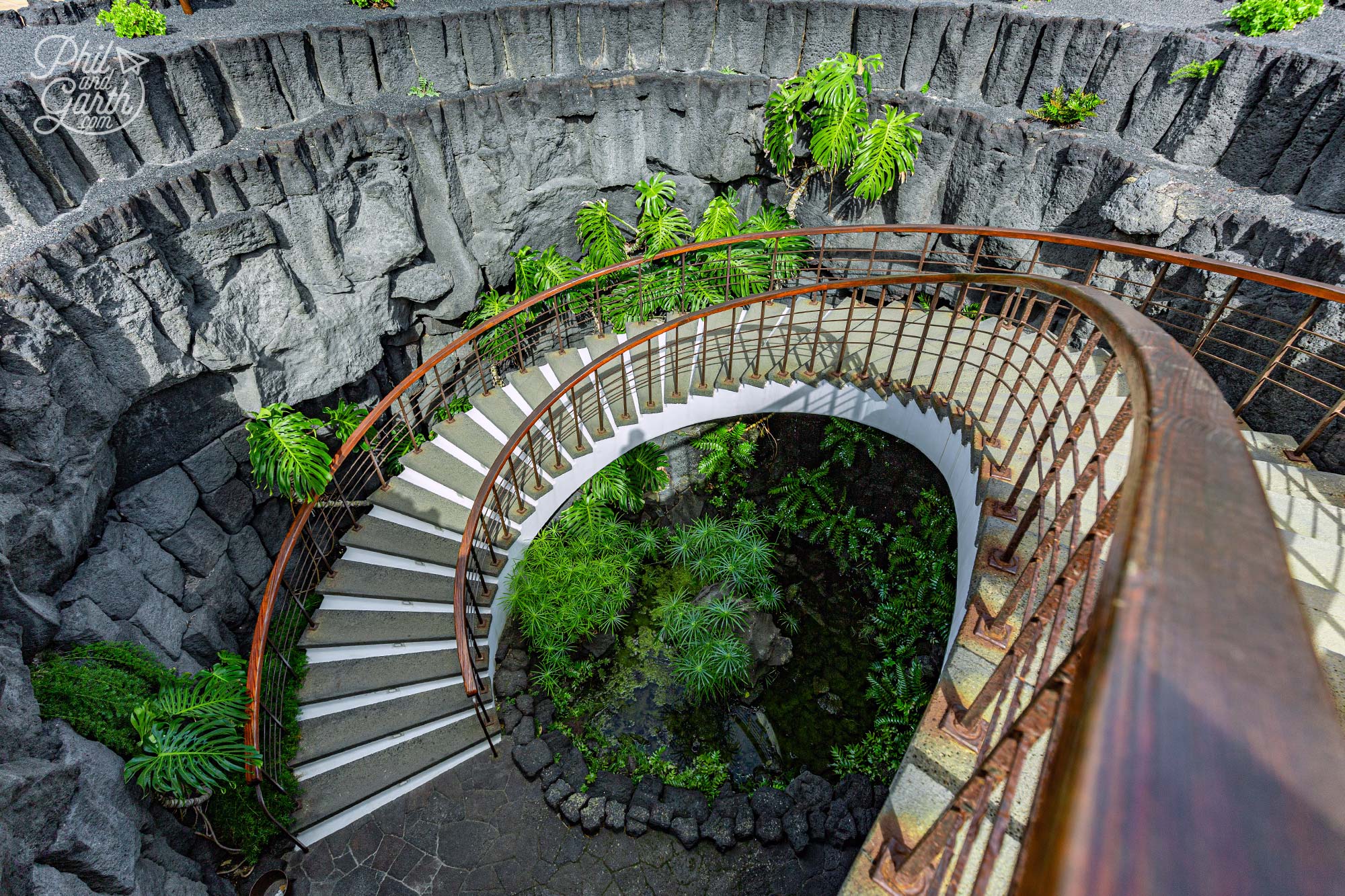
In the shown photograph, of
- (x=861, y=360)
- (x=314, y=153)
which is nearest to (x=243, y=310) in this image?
(x=314, y=153)

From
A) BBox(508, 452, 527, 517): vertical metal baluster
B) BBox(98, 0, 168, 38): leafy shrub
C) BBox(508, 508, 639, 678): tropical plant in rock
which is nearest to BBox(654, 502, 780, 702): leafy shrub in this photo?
BBox(508, 508, 639, 678): tropical plant in rock

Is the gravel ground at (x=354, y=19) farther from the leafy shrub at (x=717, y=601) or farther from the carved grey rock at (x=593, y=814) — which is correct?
the carved grey rock at (x=593, y=814)

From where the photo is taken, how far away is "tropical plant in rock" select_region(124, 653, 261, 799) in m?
3.79

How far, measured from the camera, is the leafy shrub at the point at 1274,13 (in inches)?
220

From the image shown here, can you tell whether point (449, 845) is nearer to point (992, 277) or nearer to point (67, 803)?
point (67, 803)

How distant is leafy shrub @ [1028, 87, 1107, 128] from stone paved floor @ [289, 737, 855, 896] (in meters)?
6.60

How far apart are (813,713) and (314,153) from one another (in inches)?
256

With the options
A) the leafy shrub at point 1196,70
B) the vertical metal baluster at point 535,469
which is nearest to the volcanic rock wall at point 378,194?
the leafy shrub at point 1196,70

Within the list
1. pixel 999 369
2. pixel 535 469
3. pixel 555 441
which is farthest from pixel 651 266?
pixel 999 369

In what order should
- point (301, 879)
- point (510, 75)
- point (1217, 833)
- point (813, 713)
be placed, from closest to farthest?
1. point (1217, 833)
2. point (301, 879)
3. point (813, 713)
4. point (510, 75)

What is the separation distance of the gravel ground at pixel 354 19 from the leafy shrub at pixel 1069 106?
0.76m

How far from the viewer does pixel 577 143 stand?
7.22 meters

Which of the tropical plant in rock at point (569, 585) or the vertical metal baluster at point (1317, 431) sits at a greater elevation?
the vertical metal baluster at point (1317, 431)

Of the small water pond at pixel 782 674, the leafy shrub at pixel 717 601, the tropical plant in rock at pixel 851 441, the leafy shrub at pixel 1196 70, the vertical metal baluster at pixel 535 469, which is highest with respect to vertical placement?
the leafy shrub at pixel 1196 70
